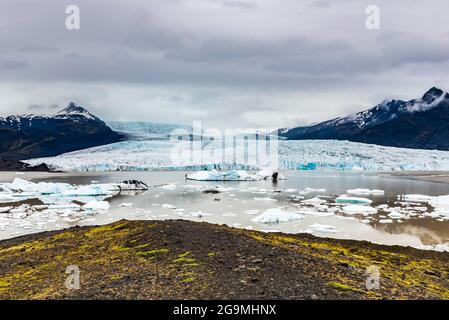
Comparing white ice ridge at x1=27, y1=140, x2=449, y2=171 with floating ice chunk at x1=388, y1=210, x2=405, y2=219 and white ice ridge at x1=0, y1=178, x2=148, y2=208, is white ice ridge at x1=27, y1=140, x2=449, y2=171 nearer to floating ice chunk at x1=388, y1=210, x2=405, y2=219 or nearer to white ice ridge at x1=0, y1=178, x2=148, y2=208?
white ice ridge at x1=0, y1=178, x2=148, y2=208

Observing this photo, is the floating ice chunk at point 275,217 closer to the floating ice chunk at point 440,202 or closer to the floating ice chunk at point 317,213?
the floating ice chunk at point 317,213

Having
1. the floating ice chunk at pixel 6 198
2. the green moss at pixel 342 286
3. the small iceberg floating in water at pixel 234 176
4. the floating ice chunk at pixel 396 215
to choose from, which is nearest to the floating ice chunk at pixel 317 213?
the floating ice chunk at pixel 396 215

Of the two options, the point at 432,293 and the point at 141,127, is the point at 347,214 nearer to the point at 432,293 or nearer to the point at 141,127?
the point at 432,293

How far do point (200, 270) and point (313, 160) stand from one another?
8707cm

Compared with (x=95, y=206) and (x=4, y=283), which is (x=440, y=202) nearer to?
(x=95, y=206)

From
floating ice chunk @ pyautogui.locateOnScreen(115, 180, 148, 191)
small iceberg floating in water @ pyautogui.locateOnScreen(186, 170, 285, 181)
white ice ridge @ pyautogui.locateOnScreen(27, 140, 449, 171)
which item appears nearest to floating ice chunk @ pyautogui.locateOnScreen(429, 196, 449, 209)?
floating ice chunk @ pyautogui.locateOnScreen(115, 180, 148, 191)

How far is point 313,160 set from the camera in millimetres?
93562

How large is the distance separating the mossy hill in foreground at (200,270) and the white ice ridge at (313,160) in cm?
8223

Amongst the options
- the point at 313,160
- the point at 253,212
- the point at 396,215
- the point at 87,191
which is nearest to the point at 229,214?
the point at 253,212

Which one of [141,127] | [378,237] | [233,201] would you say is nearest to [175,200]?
[233,201]

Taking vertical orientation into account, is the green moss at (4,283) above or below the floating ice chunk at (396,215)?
above

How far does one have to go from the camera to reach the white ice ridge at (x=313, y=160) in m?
93.9

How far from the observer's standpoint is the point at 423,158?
98500 mm

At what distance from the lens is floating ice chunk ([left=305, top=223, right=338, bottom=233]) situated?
21430 mm
